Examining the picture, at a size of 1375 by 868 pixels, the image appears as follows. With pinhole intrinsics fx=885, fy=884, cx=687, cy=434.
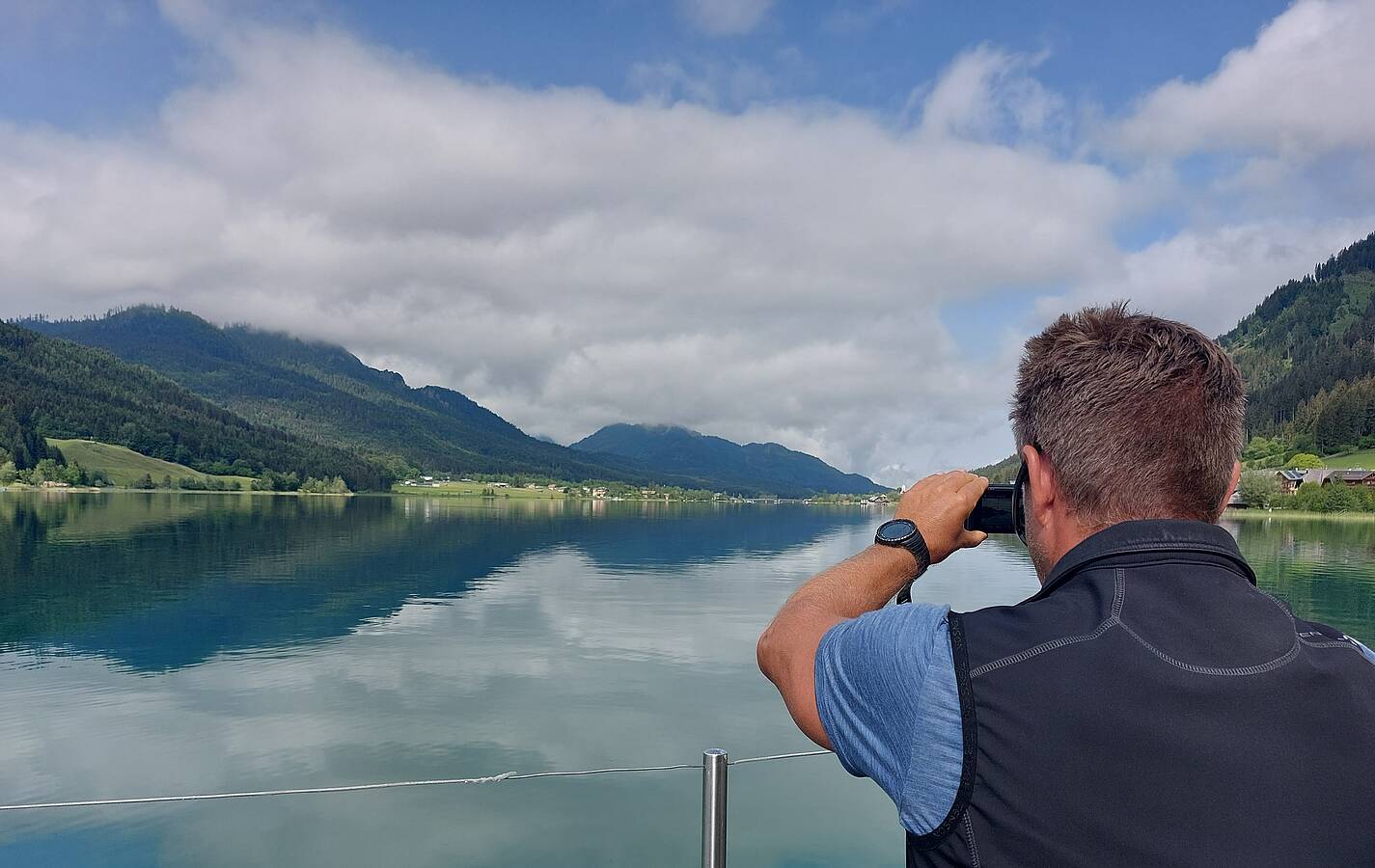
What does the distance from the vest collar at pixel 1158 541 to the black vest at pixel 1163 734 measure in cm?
4

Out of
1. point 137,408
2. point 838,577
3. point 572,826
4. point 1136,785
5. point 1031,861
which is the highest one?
point 137,408

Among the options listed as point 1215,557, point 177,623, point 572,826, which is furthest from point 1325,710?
point 177,623

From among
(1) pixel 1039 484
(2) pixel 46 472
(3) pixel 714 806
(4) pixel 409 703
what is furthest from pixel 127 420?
(1) pixel 1039 484

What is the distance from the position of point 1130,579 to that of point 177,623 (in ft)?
83.0

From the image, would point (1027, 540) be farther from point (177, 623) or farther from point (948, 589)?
point (948, 589)

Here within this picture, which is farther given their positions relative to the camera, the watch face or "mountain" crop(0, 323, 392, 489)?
"mountain" crop(0, 323, 392, 489)

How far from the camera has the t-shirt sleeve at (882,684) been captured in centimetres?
105

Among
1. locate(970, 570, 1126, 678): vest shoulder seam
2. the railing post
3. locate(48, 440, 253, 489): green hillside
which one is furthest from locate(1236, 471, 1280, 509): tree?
locate(48, 440, 253, 489): green hillside

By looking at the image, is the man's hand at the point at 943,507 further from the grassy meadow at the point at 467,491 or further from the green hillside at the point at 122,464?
the grassy meadow at the point at 467,491

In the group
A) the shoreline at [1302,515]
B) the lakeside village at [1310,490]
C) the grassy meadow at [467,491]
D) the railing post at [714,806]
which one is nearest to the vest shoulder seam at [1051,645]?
the railing post at [714,806]

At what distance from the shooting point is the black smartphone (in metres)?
1.44

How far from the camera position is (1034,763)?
980mm

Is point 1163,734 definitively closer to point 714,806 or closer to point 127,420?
point 714,806

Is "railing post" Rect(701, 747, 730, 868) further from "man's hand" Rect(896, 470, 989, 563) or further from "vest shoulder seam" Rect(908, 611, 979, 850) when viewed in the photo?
"vest shoulder seam" Rect(908, 611, 979, 850)
